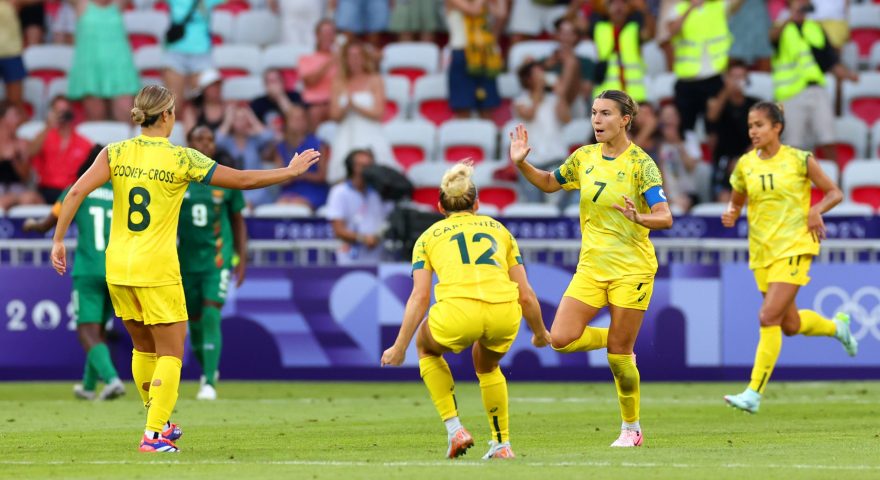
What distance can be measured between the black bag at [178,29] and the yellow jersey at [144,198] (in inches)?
479

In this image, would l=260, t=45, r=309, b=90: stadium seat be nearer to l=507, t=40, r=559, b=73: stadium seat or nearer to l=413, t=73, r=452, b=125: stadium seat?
l=413, t=73, r=452, b=125: stadium seat

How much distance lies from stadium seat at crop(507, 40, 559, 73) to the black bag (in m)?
4.21

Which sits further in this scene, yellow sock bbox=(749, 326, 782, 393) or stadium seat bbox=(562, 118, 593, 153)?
stadium seat bbox=(562, 118, 593, 153)

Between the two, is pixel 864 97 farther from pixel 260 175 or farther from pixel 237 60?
pixel 260 175

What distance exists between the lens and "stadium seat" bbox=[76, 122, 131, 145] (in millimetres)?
20469

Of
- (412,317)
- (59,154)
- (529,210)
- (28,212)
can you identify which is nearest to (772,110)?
(412,317)

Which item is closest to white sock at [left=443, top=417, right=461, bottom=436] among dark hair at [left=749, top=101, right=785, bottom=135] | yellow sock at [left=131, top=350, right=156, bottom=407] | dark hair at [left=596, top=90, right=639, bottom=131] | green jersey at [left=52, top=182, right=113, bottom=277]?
yellow sock at [left=131, top=350, right=156, bottom=407]

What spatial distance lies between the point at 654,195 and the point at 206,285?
19.3 feet

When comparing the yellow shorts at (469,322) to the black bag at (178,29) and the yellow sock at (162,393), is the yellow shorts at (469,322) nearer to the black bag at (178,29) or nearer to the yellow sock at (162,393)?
the yellow sock at (162,393)

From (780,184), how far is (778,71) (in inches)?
288

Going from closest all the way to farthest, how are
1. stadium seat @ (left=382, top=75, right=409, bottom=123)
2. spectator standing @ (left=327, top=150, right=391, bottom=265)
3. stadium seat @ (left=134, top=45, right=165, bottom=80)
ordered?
spectator standing @ (left=327, top=150, right=391, bottom=265) < stadium seat @ (left=382, top=75, right=409, bottom=123) < stadium seat @ (left=134, top=45, right=165, bottom=80)

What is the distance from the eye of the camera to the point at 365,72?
2000cm

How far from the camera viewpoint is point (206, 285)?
48.2 ft

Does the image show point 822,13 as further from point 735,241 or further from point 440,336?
point 440,336
